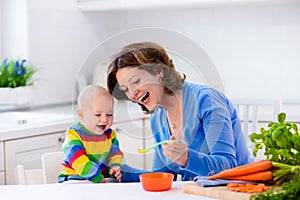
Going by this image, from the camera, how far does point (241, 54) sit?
3705 mm

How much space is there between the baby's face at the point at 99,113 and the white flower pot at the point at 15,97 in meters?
1.62

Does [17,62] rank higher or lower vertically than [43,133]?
higher

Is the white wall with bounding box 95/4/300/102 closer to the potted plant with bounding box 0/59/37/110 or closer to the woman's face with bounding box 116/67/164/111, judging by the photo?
the potted plant with bounding box 0/59/37/110

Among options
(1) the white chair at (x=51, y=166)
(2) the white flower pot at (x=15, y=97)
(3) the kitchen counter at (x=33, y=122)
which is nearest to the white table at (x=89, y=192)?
(1) the white chair at (x=51, y=166)

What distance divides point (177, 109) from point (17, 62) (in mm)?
1762

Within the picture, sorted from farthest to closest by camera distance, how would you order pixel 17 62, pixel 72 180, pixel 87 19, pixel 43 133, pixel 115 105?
pixel 87 19, pixel 17 62, pixel 43 133, pixel 72 180, pixel 115 105

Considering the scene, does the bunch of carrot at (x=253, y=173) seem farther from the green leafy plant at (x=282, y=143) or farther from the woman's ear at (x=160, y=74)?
the woman's ear at (x=160, y=74)

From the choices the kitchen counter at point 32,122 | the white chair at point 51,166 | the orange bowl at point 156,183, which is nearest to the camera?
the orange bowl at point 156,183

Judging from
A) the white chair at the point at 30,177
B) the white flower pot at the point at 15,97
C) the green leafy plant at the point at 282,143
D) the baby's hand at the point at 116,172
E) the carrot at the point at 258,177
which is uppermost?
the white flower pot at the point at 15,97

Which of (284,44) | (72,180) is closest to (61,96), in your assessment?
(284,44)

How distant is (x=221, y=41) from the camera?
12.3ft

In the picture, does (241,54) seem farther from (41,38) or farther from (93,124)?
(93,124)

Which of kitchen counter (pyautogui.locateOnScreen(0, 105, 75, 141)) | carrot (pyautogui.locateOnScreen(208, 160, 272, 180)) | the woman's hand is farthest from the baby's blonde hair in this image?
kitchen counter (pyautogui.locateOnScreen(0, 105, 75, 141))

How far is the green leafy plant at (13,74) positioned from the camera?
3.41 meters
